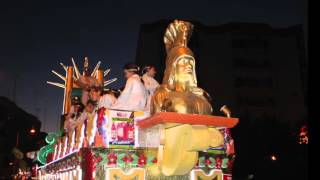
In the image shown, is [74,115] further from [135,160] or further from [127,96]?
[135,160]

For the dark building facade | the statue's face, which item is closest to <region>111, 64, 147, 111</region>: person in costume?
the statue's face

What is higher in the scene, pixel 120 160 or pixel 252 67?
pixel 252 67

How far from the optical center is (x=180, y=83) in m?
4.44

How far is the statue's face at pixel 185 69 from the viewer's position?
4430 millimetres

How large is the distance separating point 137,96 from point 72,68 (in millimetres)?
6266

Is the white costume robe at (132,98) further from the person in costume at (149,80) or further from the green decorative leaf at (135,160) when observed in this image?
the person in costume at (149,80)

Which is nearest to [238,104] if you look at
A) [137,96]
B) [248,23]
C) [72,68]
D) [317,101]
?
[248,23]

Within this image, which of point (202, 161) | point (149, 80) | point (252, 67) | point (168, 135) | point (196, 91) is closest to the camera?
point (168, 135)

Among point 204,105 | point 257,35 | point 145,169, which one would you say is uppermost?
point 257,35

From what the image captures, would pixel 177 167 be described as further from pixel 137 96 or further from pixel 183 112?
pixel 137 96

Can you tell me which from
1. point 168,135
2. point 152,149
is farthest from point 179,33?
point 152,149

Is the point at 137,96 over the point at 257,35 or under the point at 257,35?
under

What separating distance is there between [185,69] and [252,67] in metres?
40.0

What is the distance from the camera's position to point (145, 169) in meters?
4.67
